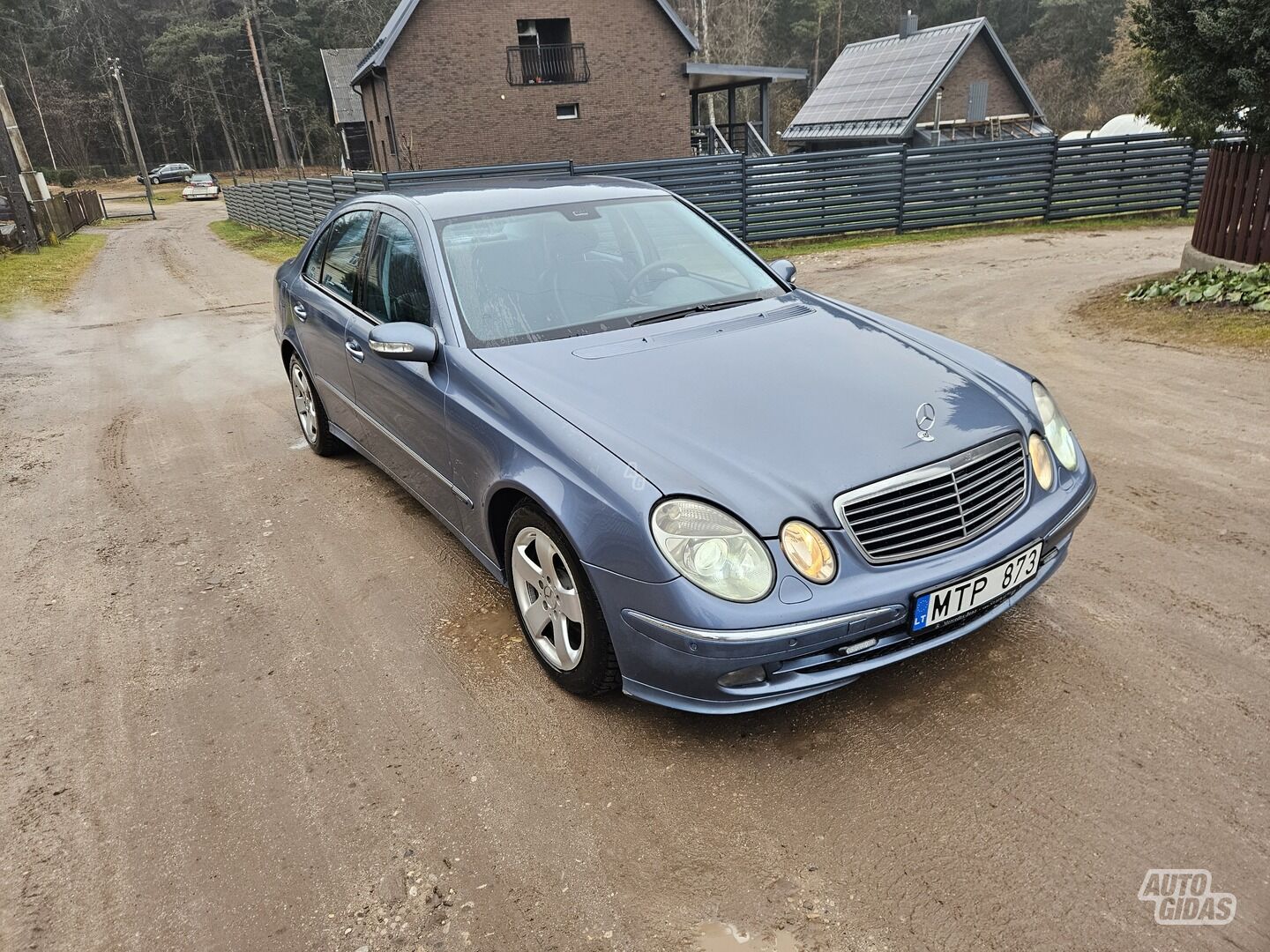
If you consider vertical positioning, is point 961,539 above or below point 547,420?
below

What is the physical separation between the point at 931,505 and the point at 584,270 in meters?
1.92

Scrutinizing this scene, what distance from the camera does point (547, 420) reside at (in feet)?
9.41

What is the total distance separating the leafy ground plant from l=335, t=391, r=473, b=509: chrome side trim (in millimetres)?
7698

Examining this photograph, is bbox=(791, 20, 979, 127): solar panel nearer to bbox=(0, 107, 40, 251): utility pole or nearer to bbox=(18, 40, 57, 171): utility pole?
bbox=(0, 107, 40, 251): utility pole

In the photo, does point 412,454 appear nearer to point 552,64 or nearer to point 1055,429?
point 1055,429

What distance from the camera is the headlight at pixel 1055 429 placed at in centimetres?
310

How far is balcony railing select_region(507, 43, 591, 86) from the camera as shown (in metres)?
27.6

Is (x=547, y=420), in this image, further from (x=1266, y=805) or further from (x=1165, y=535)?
(x=1165, y=535)

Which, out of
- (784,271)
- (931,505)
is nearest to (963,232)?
(784,271)

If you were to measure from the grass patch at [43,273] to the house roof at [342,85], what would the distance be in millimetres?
23791

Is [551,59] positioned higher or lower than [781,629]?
higher

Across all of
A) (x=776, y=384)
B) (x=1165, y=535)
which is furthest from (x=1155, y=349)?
(x=776, y=384)

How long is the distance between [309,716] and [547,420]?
1.40 m

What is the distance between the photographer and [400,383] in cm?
377
